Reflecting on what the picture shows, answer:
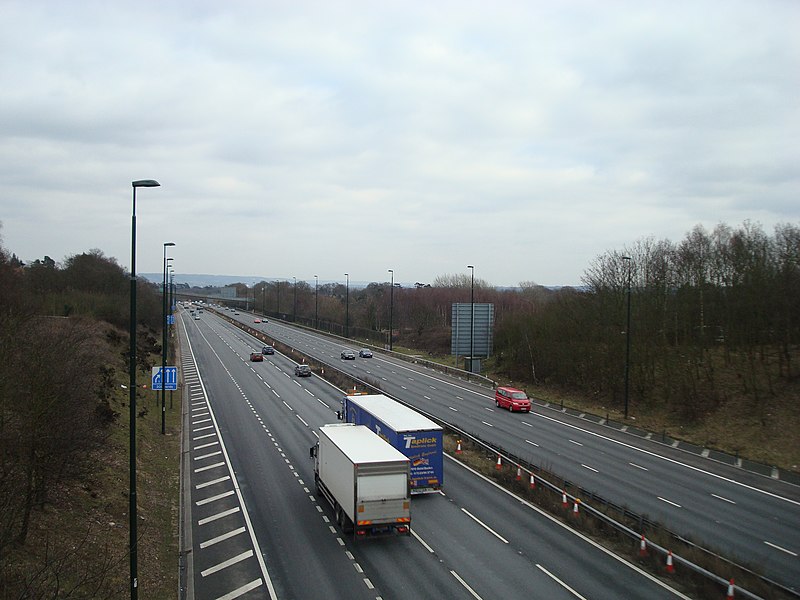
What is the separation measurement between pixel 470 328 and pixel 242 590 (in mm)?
39573

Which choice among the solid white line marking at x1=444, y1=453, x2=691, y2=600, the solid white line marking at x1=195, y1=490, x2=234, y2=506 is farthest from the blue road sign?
the solid white line marking at x1=444, y1=453, x2=691, y2=600

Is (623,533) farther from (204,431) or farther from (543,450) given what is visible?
(204,431)

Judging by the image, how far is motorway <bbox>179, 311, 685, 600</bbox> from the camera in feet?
50.0

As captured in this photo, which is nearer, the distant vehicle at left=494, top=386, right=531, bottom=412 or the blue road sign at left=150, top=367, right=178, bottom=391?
the blue road sign at left=150, top=367, right=178, bottom=391

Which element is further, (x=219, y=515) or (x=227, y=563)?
(x=219, y=515)

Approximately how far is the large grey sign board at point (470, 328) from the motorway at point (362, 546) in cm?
2552

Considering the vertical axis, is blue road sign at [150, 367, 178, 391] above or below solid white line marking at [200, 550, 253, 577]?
above

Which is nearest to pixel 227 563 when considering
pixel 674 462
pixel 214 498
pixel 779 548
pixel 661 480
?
pixel 214 498

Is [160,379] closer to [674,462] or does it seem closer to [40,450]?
[40,450]

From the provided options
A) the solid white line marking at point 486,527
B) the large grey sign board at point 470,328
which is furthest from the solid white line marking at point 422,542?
the large grey sign board at point 470,328

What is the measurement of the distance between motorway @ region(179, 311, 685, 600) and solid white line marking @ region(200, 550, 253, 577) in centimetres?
3

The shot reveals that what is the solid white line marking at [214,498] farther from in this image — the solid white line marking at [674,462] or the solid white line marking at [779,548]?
the solid white line marking at [674,462]

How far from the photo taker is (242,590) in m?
15.1

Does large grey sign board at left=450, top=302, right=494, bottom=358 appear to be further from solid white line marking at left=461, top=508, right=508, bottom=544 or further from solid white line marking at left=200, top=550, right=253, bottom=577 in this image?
solid white line marking at left=200, top=550, right=253, bottom=577
